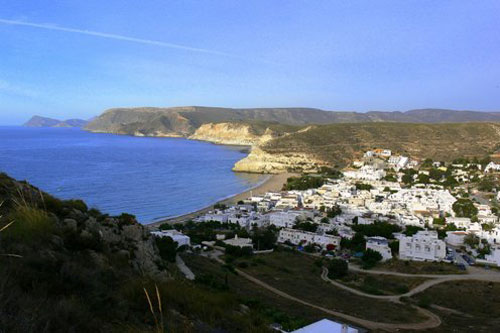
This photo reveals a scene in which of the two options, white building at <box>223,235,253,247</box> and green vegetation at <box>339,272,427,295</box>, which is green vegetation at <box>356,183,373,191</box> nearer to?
white building at <box>223,235,253,247</box>

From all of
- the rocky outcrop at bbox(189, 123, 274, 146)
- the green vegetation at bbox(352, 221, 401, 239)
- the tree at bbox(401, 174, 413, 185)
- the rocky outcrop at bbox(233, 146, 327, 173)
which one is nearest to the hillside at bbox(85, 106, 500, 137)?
the rocky outcrop at bbox(189, 123, 274, 146)

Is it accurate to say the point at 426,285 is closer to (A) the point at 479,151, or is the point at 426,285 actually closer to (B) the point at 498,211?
(B) the point at 498,211

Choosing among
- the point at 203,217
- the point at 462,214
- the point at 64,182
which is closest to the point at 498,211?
the point at 462,214

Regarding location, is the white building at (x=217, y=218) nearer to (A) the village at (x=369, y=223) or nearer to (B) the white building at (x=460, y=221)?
(A) the village at (x=369, y=223)

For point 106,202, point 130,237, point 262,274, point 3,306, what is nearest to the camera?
point 3,306

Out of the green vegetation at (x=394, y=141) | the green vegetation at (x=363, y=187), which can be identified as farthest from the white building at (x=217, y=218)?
the green vegetation at (x=394, y=141)

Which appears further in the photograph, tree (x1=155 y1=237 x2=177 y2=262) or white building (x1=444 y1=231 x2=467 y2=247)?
white building (x1=444 y1=231 x2=467 y2=247)

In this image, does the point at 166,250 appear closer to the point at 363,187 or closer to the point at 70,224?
the point at 70,224
